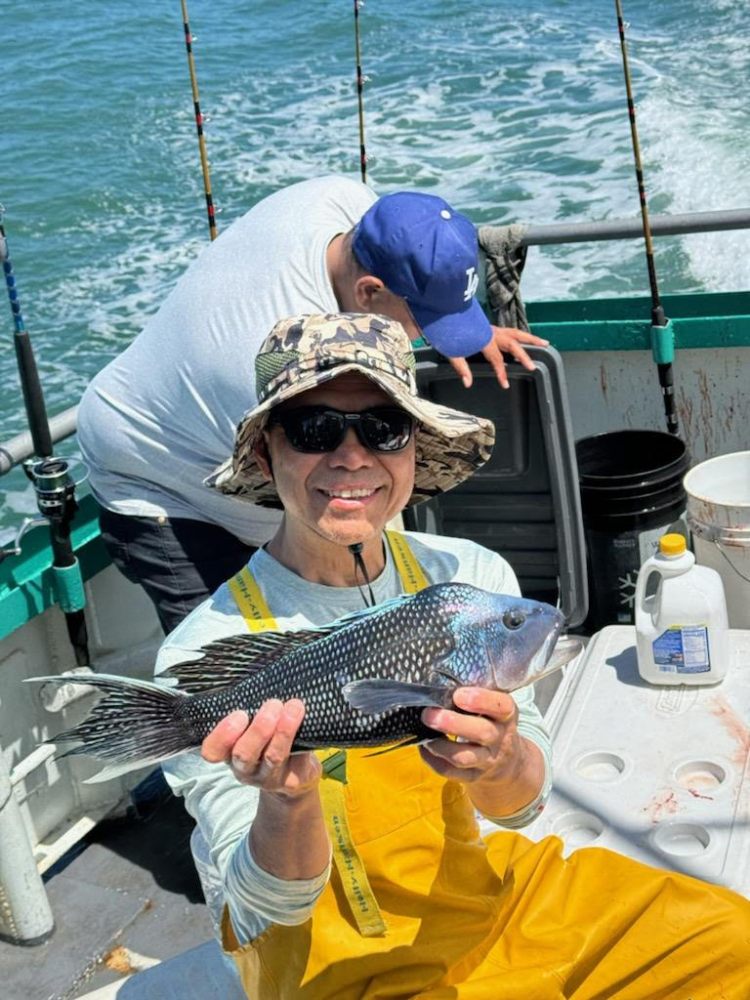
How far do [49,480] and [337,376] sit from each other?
1769mm

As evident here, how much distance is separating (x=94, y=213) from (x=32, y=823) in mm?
10601

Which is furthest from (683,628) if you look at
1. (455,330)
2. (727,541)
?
(455,330)

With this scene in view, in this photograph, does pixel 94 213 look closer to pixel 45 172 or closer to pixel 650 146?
pixel 45 172

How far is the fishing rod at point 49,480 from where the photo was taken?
360 cm

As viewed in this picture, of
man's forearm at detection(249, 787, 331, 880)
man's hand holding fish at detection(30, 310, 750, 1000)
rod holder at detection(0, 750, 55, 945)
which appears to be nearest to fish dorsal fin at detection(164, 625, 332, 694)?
man's hand holding fish at detection(30, 310, 750, 1000)

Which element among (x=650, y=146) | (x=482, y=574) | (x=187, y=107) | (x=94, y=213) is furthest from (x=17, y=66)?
(x=482, y=574)

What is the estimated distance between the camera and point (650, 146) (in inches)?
526

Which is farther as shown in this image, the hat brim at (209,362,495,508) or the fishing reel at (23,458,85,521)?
the fishing reel at (23,458,85,521)

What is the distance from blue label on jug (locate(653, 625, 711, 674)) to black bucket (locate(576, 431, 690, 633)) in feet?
2.66

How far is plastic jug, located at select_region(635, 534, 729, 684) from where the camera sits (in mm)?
3395

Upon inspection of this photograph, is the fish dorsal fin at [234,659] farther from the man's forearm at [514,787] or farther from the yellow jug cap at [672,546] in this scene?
the yellow jug cap at [672,546]

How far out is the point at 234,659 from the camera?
1.84 m

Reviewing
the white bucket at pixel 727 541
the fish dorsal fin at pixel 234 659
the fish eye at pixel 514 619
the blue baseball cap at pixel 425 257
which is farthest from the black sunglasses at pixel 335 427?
the white bucket at pixel 727 541

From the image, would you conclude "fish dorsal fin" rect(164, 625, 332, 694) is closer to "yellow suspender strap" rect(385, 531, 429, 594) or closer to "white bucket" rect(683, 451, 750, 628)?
"yellow suspender strap" rect(385, 531, 429, 594)
